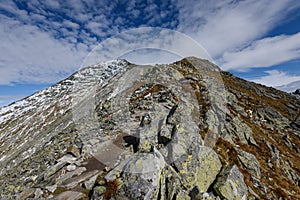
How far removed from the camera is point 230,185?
1307 centimetres

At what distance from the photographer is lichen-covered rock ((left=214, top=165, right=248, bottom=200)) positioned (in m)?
12.7

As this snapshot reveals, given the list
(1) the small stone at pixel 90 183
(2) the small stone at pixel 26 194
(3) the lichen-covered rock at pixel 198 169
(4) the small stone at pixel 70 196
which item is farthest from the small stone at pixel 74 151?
(3) the lichen-covered rock at pixel 198 169

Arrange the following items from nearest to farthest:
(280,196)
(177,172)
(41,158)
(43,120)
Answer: (177,172)
(280,196)
(41,158)
(43,120)

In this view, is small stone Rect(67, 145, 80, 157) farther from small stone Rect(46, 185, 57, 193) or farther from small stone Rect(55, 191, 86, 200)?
small stone Rect(55, 191, 86, 200)

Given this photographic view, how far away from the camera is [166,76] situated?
41000 mm

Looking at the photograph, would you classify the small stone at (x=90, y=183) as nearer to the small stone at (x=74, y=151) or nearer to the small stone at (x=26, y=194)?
the small stone at (x=26, y=194)

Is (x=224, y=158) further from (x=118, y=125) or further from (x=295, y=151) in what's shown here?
(x=295, y=151)

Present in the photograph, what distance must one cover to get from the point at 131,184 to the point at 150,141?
5733mm

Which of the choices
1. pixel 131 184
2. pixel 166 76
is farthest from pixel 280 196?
pixel 166 76

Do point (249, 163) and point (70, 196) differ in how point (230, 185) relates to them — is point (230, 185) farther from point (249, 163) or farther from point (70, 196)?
point (70, 196)

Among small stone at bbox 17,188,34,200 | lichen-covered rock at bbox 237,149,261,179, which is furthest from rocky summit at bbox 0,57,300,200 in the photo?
lichen-covered rock at bbox 237,149,261,179

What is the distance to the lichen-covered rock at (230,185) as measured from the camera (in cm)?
1266

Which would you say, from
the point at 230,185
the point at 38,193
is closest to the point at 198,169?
the point at 230,185

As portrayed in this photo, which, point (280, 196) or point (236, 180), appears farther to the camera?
point (280, 196)
